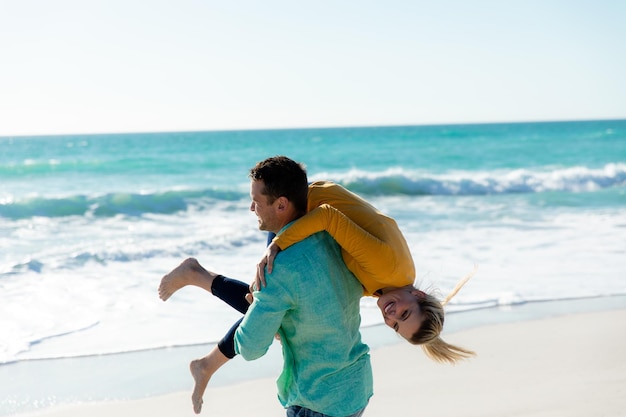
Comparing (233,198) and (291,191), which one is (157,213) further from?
(291,191)

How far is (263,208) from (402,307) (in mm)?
661

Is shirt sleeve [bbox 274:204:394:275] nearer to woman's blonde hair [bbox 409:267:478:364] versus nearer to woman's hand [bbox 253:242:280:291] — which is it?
woman's hand [bbox 253:242:280:291]

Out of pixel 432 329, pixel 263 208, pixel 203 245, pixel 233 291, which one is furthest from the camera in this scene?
pixel 203 245

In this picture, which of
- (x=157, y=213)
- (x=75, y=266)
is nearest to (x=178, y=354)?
(x=75, y=266)

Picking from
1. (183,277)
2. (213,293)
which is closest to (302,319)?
(213,293)

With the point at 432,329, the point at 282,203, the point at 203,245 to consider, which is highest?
the point at 282,203

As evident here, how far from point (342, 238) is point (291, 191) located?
9.5 inches

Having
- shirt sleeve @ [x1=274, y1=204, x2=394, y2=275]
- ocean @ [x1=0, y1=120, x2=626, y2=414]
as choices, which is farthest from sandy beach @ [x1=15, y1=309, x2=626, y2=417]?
shirt sleeve @ [x1=274, y1=204, x2=394, y2=275]

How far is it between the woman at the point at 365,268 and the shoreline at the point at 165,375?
1.84m

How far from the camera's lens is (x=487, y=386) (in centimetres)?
484

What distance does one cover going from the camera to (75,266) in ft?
30.7

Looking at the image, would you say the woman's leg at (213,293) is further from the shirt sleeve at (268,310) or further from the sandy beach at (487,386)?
the sandy beach at (487,386)

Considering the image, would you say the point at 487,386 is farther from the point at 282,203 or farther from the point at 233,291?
the point at 282,203

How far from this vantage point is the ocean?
6.48 metres
